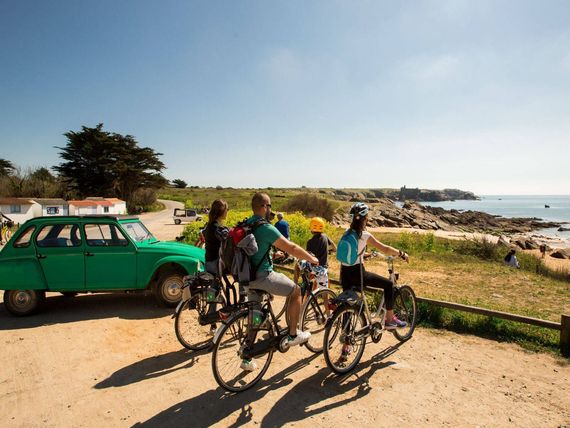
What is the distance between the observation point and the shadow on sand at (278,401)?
3.67m

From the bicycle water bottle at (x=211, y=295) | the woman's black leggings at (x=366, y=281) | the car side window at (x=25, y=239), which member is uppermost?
the car side window at (x=25, y=239)

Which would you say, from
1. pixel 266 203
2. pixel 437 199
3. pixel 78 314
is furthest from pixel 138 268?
pixel 437 199

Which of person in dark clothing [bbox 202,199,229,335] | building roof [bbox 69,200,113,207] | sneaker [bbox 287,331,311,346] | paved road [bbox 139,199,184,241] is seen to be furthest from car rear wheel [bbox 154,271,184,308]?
building roof [bbox 69,200,113,207]

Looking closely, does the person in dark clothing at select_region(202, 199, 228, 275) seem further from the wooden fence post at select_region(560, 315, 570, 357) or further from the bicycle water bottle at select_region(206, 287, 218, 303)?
the wooden fence post at select_region(560, 315, 570, 357)

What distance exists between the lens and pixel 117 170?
49375mm

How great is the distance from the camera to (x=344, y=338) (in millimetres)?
4598

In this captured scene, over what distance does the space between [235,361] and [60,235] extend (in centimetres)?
499

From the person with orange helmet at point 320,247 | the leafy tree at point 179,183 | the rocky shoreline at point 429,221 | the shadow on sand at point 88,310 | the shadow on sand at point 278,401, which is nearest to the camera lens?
the shadow on sand at point 278,401

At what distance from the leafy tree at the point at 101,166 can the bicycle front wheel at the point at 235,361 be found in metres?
51.3

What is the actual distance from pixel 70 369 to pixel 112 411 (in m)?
1.47

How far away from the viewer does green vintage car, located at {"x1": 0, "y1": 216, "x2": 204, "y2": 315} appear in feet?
22.0

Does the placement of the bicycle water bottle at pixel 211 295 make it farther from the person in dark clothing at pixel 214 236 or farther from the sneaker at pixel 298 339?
the sneaker at pixel 298 339

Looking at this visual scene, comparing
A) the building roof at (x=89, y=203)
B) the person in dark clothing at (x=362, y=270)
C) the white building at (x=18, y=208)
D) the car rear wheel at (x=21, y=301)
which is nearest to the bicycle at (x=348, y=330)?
the person in dark clothing at (x=362, y=270)

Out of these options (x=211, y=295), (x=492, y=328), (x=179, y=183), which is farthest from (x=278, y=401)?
(x=179, y=183)
